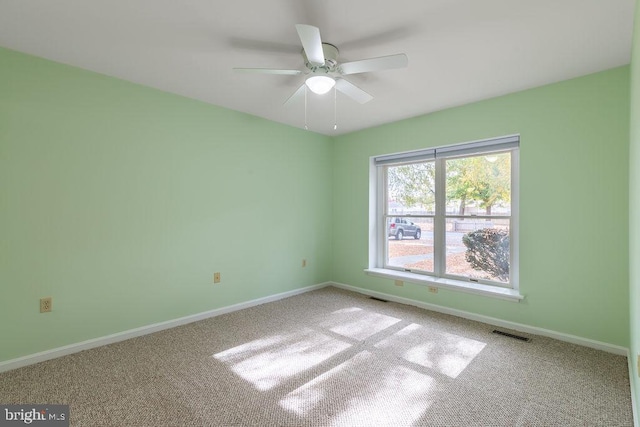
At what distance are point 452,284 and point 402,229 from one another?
3.25ft

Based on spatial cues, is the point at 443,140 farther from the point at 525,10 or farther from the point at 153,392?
the point at 153,392

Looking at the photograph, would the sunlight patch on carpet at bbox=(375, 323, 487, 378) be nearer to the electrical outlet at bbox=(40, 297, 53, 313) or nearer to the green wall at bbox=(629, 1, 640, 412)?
the green wall at bbox=(629, 1, 640, 412)

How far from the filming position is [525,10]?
1.75 metres

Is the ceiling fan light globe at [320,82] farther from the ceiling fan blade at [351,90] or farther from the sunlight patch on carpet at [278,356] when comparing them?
the sunlight patch on carpet at [278,356]

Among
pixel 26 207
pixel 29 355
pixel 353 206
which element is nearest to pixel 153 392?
pixel 29 355

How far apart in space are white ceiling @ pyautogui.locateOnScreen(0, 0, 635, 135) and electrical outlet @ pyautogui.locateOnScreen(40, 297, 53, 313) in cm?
189

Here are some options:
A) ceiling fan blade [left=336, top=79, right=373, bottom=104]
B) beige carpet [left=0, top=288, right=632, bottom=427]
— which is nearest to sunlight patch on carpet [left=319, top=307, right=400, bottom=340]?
beige carpet [left=0, top=288, right=632, bottom=427]

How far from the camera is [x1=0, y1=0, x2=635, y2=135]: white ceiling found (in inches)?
68.6

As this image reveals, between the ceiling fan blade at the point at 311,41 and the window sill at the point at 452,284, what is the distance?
2736 mm

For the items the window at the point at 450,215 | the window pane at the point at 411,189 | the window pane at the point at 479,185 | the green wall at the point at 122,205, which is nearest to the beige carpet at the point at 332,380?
the green wall at the point at 122,205

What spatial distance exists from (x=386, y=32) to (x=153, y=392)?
110 inches

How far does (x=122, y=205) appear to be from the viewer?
268cm

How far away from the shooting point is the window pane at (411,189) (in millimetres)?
3777

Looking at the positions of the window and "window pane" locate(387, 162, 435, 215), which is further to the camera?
"window pane" locate(387, 162, 435, 215)
